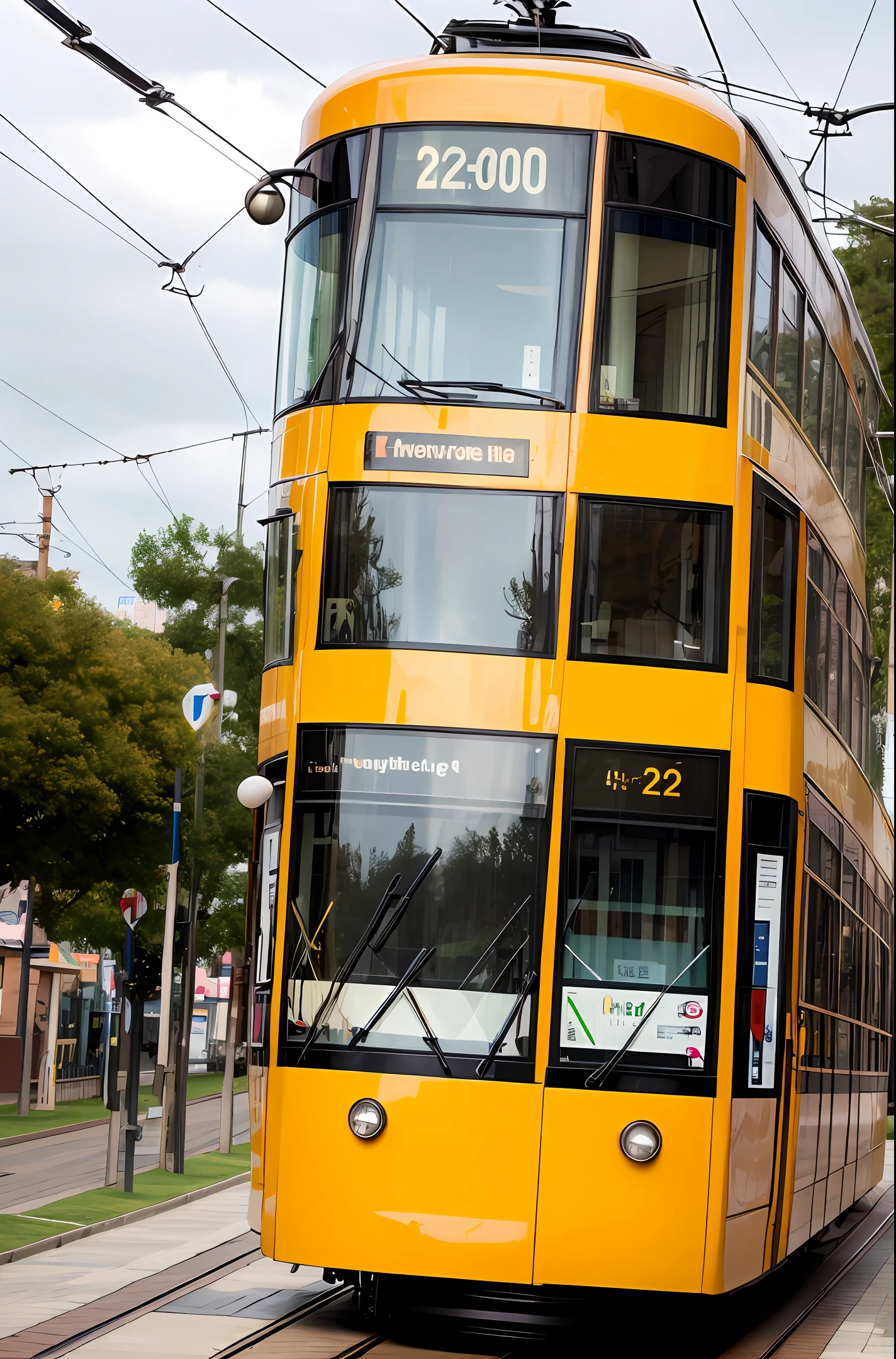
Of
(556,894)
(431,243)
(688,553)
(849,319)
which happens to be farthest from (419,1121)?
(849,319)

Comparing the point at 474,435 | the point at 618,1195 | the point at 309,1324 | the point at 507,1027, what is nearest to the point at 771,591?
the point at 474,435

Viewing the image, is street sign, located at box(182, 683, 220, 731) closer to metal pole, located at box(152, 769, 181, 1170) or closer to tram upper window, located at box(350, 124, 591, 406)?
metal pole, located at box(152, 769, 181, 1170)

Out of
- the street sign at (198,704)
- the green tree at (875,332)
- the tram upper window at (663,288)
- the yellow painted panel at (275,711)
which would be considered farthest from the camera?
the green tree at (875,332)

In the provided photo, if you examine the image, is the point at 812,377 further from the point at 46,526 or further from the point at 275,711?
the point at 46,526

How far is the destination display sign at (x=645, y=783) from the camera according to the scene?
31.7 feet

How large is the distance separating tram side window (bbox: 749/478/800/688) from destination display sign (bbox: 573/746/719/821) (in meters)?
0.68

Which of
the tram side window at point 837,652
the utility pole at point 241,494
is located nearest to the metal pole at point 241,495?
the utility pole at point 241,494

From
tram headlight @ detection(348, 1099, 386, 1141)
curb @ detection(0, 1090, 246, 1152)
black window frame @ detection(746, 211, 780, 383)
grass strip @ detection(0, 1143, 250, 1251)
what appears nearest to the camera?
tram headlight @ detection(348, 1099, 386, 1141)

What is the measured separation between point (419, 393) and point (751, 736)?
257 cm

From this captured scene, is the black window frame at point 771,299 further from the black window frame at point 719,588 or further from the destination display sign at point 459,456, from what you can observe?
the destination display sign at point 459,456

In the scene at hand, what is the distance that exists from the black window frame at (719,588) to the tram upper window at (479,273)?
65 centimetres

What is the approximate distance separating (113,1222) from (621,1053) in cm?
881

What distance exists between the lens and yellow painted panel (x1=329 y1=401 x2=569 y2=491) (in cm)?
992

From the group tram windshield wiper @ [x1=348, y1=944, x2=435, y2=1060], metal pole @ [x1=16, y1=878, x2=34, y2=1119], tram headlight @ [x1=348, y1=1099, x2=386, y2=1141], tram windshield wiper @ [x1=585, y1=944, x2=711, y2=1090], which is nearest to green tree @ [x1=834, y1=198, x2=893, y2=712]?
metal pole @ [x1=16, y1=878, x2=34, y2=1119]
